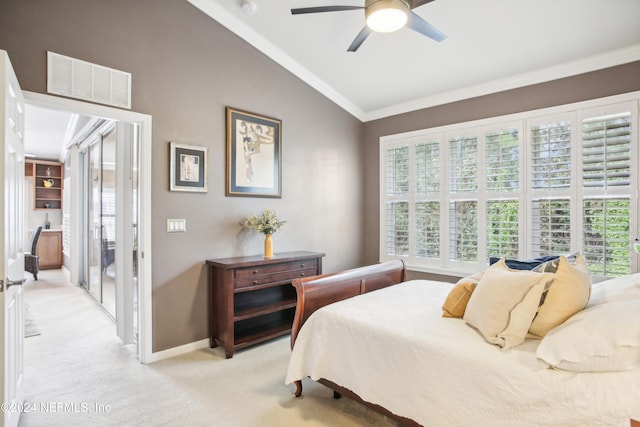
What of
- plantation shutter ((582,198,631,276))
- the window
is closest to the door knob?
the window

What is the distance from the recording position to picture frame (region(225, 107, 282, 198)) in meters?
3.59

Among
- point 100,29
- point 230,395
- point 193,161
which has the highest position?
point 100,29

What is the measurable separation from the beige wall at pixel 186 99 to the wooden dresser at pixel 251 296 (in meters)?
0.20

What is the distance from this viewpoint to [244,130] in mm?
3699

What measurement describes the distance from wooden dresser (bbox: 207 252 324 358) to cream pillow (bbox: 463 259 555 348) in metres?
2.04

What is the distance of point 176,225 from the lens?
3.18 metres

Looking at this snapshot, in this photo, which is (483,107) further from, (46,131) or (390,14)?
(46,131)

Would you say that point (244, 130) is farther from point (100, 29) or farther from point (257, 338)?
point (257, 338)

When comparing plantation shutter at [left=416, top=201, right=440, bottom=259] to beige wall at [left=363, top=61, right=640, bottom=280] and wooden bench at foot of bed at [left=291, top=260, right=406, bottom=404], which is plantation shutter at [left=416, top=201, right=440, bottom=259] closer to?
beige wall at [left=363, top=61, right=640, bottom=280]

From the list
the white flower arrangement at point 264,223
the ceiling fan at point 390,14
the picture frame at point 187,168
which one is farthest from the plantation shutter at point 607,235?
the picture frame at point 187,168

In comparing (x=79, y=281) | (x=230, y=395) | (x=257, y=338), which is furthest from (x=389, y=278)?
(x=79, y=281)

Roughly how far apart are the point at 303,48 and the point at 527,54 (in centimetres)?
233

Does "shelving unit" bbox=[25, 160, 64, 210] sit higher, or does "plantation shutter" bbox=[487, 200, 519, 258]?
"shelving unit" bbox=[25, 160, 64, 210]

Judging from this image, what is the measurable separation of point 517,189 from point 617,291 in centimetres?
220
